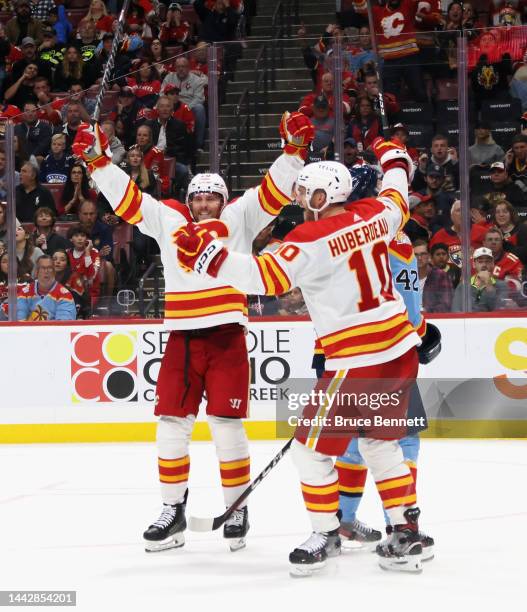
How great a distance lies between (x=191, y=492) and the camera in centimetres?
562

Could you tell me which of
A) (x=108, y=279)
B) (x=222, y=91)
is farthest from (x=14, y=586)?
(x=222, y=91)

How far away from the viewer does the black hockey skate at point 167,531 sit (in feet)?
14.0

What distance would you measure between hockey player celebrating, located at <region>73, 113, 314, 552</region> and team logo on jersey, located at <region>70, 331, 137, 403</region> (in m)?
3.16

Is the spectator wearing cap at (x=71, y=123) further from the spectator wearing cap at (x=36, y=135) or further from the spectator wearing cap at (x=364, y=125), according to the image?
the spectator wearing cap at (x=364, y=125)

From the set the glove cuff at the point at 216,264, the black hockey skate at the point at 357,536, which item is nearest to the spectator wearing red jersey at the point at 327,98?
the black hockey skate at the point at 357,536

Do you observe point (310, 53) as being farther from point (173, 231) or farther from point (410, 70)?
point (173, 231)

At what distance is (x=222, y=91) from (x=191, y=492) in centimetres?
302

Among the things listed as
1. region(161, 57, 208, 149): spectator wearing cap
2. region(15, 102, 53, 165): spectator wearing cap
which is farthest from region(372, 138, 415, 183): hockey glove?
region(15, 102, 53, 165): spectator wearing cap

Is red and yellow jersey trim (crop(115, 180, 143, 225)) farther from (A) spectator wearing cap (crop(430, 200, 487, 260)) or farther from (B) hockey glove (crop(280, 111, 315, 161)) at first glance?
(A) spectator wearing cap (crop(430, 200, 487, 260))

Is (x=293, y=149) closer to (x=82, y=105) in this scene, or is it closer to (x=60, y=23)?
(x=82, y=105)

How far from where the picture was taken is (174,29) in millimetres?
10836

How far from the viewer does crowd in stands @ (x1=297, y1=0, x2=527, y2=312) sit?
7.32 metres

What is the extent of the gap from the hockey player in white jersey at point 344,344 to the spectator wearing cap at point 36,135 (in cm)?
Result: 418

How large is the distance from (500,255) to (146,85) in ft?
8.30
